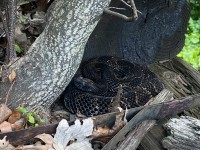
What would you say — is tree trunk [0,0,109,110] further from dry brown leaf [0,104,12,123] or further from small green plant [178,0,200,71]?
Result: small green plant [178,0,200,71]

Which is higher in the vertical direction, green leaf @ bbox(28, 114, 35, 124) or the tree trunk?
Answer: the tree trunk

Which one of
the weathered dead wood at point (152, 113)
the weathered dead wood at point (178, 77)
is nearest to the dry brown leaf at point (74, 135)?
the weathered dead wood at point (152, 113)

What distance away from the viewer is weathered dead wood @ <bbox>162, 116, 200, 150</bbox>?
122 inches

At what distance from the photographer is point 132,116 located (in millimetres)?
3189

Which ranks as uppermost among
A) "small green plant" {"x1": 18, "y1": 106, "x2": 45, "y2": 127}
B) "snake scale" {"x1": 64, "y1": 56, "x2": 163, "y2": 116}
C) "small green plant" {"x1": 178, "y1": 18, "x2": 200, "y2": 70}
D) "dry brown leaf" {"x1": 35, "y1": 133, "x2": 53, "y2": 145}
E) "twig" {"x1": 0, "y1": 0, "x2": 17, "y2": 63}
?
"twig" {"x1": 0, "y1": 0, "x2": 17, "y2": 63}

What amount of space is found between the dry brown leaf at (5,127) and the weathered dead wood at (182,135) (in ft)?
3.70

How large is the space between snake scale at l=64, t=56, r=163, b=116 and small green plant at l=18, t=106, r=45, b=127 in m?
0.62

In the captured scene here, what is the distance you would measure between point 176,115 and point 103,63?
3.97ft

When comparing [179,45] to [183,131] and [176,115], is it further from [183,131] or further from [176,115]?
[183,131]

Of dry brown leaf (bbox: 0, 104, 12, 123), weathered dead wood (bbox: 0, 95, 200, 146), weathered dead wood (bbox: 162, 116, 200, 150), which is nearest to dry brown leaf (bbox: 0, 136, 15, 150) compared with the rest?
weathered dead wood (bbox: 0, 95, 200, 146)

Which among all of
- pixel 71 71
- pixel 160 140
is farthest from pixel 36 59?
pixel 160 140

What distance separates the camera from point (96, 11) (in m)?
3.16

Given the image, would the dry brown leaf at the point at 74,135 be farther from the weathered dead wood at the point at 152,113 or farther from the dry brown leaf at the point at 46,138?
the weathered dead wood at the point at 152,113

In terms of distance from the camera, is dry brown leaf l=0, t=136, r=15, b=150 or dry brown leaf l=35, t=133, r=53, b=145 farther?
dry brown leaf l=35, t=133, r=53, b=145
